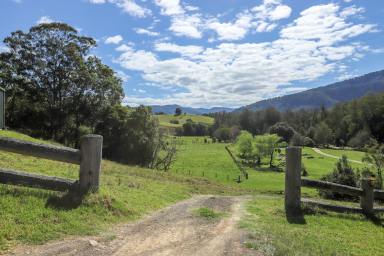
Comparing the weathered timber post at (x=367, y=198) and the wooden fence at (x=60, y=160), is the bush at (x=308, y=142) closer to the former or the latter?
the weathered timber post at (x=367, y=198)

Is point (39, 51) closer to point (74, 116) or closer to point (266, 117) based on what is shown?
point (74, 116)

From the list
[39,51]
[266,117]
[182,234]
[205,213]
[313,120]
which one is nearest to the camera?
[182,234]

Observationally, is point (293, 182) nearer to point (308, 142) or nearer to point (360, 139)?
point (360, 139)

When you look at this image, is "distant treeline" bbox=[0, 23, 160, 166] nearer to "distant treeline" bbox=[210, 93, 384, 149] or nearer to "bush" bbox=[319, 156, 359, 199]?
"bush" bbox=[319, 156, 359, 199]

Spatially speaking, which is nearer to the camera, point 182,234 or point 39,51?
point 182,234

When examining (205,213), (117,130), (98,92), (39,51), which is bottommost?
(205,213)

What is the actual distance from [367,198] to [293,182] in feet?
11.2

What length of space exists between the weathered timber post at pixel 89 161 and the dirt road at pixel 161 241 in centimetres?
137

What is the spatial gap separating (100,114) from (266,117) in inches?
5729

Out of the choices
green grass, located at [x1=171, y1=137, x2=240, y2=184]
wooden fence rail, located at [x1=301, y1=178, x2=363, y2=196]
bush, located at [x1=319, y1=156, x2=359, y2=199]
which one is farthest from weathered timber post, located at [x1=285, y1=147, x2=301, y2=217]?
green grass, located at [x1=171, y1=137, x2=240, y2=184]

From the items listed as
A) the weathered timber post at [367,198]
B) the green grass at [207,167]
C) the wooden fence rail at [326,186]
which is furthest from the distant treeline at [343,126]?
the wooden fence rail at [326,186]

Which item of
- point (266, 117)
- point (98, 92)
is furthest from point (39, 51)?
point (266, 117)

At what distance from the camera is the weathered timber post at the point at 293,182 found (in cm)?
1152

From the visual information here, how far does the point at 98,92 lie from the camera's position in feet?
173
